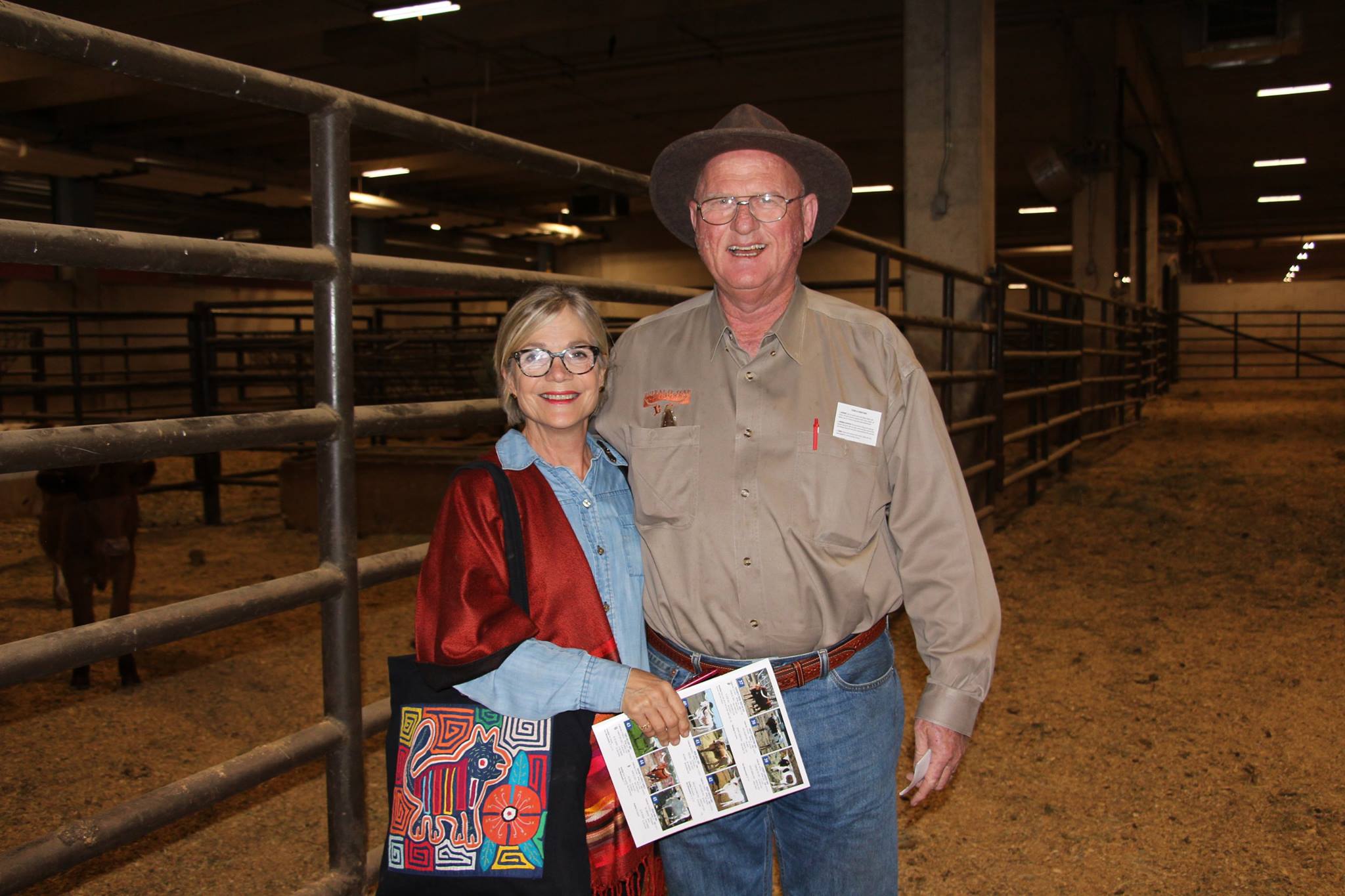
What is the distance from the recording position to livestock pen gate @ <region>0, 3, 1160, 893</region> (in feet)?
4.29

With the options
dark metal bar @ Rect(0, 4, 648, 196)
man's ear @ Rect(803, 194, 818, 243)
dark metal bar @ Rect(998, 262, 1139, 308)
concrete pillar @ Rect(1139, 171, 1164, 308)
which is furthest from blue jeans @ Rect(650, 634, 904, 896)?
concrete pillar @ Rect(1139, 171, 1164, 308)

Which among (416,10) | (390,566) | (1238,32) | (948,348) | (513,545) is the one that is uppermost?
(416,10)

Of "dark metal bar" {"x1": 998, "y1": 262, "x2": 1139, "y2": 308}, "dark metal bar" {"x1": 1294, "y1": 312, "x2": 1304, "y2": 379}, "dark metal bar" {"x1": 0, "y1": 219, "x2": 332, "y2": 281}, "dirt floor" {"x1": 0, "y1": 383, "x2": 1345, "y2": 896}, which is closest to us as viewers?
"dark metal bar" {"x1": 0, "y1": 219, "x2": 332, "y2": 281}

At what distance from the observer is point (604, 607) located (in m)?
1.50

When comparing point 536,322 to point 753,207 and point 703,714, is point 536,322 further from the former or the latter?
point 703,714

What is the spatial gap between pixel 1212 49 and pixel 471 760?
34.8 ft

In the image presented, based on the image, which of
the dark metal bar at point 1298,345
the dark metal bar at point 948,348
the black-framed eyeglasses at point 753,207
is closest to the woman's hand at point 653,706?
the black-framed eyeglasses at point 753,207

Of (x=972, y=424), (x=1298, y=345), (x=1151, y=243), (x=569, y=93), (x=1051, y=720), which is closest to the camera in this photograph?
(x=1051, y=720)

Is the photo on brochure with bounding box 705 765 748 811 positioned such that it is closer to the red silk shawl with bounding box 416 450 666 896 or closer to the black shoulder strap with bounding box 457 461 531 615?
the red silk shawl with bounding box 416 450 666 896

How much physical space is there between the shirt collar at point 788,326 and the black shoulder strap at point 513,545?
17.1 inches

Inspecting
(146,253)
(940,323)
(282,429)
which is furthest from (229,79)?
(940,323)

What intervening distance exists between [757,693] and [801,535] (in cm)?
24

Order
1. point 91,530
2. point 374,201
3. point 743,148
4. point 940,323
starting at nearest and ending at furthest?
point 743,148, point 91,530, point 940,323, point 374,201

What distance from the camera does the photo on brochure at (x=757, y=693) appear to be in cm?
147
